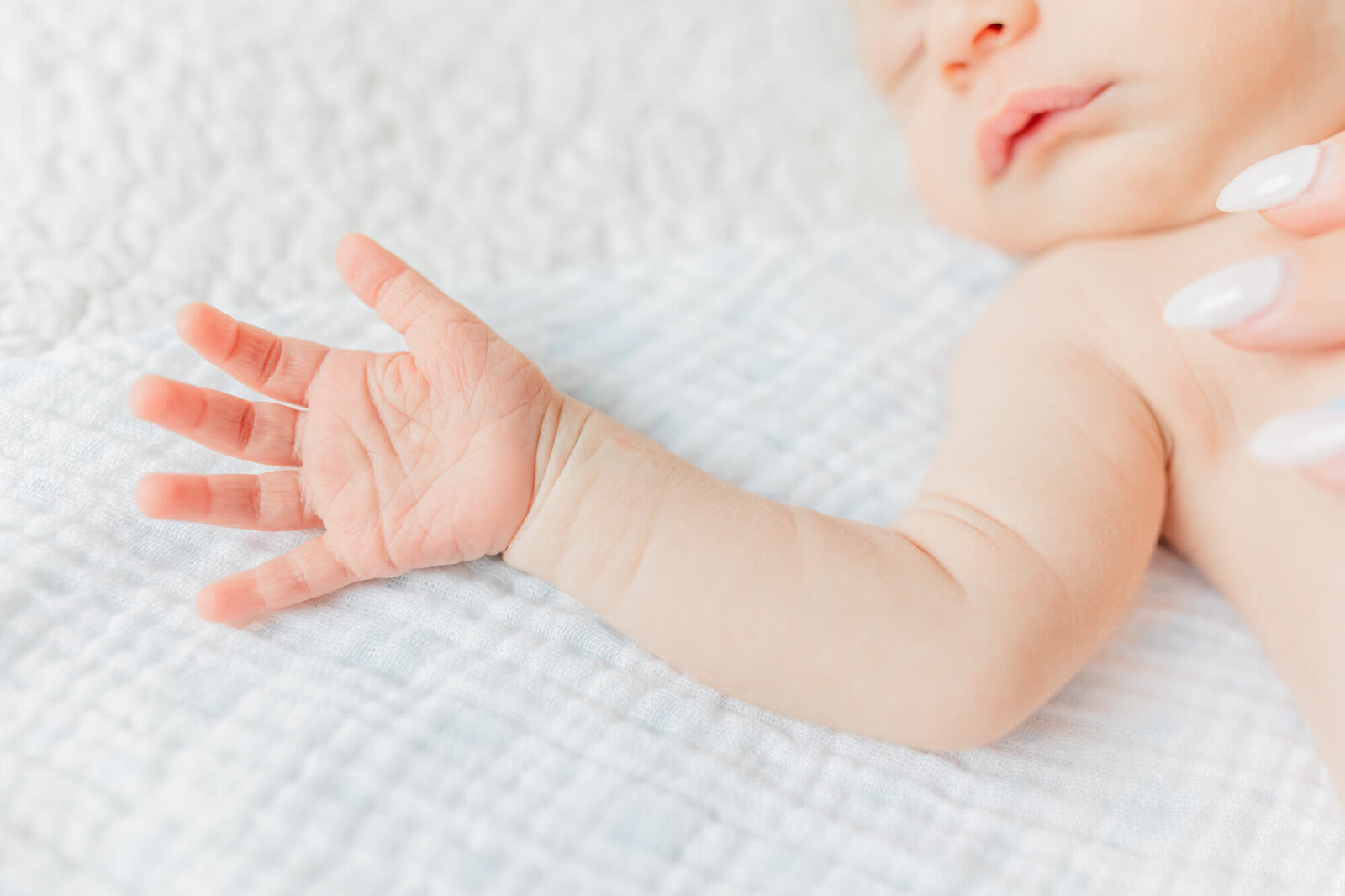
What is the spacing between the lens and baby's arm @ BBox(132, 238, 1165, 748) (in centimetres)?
70

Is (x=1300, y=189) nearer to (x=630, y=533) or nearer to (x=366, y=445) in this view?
(x=630, y=533)

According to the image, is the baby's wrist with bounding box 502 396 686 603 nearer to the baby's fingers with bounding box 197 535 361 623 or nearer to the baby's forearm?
the baby's forearm

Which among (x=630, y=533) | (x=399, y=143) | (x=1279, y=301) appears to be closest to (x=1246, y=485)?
(x=1279, y=301)

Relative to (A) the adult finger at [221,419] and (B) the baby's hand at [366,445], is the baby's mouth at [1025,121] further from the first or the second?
(A) the adult finger at [221,419]

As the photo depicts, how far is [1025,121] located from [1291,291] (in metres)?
0.28

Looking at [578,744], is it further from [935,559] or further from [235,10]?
[235,10]

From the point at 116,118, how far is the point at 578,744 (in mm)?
703

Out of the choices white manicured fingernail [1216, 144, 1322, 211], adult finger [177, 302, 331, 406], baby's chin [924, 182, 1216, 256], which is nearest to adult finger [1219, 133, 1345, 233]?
white manicured fingernail [1216, 144, 1322, 211]

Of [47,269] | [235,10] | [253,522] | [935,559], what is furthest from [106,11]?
[935,559]

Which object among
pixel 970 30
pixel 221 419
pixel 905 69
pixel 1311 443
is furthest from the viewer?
pixel 905 69

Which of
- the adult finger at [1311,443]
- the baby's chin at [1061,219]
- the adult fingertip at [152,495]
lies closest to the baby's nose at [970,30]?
the baby's chin at [1061,219]

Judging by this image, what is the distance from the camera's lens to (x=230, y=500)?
698mm

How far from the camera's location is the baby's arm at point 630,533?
70 cm

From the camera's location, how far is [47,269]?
865 millimetres
